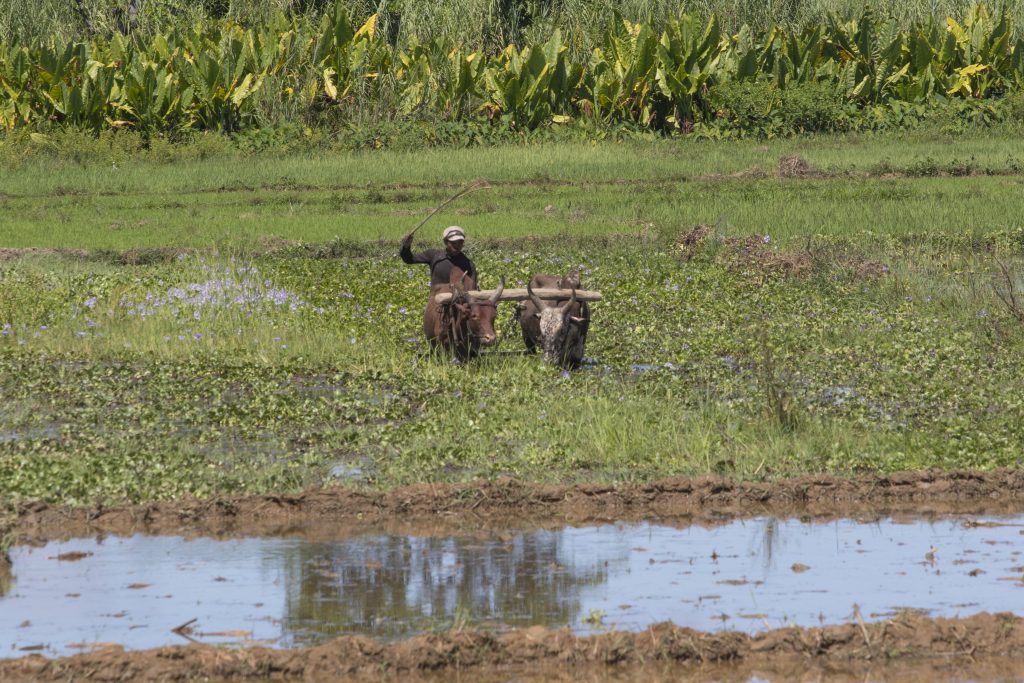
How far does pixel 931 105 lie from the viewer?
85.7 ft

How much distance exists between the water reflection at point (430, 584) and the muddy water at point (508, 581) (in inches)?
0.5

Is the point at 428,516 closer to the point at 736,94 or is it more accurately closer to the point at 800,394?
the point at 800,394

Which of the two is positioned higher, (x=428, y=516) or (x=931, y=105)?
(x=931, y=105)

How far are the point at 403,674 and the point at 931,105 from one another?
22.6 meters

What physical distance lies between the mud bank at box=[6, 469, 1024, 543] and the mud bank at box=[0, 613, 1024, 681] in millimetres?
1898

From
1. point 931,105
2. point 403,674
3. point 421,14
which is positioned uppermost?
point 421,14

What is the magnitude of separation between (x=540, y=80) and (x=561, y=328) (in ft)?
49.1

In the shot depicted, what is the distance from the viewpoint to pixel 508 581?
650 cm

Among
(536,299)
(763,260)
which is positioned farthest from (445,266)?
(763,260)

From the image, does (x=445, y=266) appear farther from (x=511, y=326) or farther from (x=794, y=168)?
(x=794, y=168)

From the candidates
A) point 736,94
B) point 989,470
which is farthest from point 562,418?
point 736,94

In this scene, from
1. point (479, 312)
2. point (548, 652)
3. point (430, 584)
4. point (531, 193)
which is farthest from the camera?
point (531, 193)

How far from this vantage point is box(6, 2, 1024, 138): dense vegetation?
2525 cm

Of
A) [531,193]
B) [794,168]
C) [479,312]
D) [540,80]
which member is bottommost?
[479,312]
